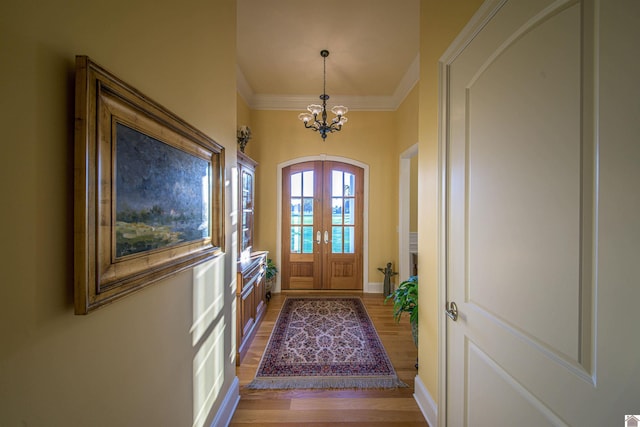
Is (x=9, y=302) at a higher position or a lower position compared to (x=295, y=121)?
lower

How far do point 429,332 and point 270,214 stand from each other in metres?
3.25


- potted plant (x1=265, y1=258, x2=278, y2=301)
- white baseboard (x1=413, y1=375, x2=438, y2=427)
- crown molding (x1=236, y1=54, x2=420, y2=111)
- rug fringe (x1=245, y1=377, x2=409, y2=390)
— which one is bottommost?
rug fringe (x1=245, y1=377, x2=409, y2=390)

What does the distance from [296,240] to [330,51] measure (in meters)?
2.91

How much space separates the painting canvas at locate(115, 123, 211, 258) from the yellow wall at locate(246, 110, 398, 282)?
3109mm

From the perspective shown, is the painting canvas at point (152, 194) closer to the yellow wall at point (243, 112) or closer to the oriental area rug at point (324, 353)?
the oriental area rug at point (324, 353)

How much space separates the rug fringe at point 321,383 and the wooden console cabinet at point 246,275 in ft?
1.32

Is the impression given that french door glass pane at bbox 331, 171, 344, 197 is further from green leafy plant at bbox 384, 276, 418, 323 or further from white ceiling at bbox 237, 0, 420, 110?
green leafy plant at bbox 384, 276, 418, 323

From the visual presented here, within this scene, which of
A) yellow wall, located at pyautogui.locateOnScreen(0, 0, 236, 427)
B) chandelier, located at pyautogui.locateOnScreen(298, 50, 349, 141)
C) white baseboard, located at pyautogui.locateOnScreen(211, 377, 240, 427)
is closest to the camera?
yellow wall, located at pyautogui.locateOnScreen(0, 0, 236, 427)

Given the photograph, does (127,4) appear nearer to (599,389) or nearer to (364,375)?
(599,389)

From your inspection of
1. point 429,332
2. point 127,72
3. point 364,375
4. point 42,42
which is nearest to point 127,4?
point 127,72

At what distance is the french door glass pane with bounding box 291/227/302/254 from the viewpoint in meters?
4.47

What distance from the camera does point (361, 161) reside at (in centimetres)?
439

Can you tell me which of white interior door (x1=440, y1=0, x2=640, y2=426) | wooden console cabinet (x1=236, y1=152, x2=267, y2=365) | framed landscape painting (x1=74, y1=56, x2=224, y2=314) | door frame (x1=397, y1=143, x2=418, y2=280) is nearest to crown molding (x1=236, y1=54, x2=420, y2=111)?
door frame (x1=397, y1=143, x2=418, y2=280)

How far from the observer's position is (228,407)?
5.54ft
